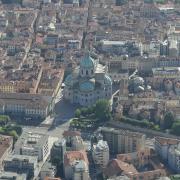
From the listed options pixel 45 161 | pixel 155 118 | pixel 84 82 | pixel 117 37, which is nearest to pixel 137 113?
pixel 155 118

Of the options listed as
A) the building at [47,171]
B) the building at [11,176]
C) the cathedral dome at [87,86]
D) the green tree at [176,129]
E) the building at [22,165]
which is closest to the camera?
the building at [11,176]

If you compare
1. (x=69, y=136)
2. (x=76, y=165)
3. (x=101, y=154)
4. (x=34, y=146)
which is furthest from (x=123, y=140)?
(x=34, y=146)

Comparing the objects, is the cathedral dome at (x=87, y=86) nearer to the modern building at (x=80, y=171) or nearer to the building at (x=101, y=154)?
the building at (x=101, y=154)

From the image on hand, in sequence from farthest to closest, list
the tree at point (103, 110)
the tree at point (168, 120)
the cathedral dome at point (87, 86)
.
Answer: the cathedral dome at point (87, 86) < the tree at point (103, 110) < the tree at point (168, 120)

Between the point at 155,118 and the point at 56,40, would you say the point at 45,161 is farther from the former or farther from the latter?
the point at 56,40

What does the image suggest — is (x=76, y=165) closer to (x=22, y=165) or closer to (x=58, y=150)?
(x=58, y=150)

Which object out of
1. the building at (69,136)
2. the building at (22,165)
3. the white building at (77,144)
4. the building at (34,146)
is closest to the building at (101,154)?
the white building at (77,144)

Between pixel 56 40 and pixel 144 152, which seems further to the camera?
pixel 56 40
